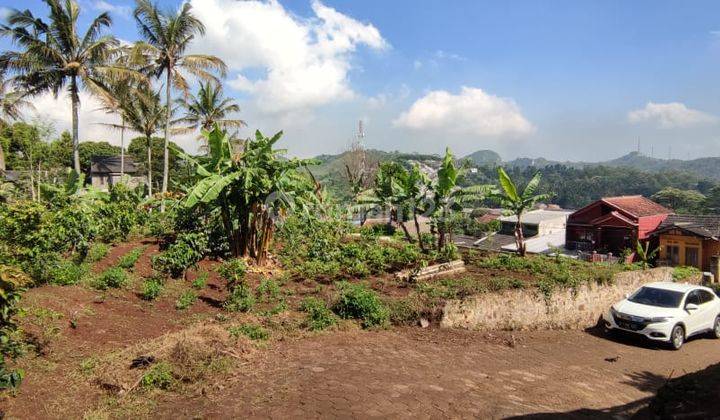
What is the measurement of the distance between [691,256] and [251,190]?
30.5m

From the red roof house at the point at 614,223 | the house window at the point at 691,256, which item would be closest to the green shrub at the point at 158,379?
the red roof house at the point at 614,223

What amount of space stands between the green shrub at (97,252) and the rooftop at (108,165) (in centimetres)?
4200

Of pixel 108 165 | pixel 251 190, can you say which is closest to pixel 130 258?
pixel 251 190

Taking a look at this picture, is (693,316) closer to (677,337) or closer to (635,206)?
(677,337)

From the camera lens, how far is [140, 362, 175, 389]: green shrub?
5680 mm

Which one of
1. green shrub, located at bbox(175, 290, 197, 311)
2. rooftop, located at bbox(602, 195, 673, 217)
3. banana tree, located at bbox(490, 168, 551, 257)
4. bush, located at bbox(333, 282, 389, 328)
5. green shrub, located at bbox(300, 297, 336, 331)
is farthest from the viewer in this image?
rooftop, located at bbox(602, 195, 673, 217)

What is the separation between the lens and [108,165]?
161ft

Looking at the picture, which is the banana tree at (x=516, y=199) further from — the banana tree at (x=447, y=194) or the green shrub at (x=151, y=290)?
the green shrub at (x=151, y=290)

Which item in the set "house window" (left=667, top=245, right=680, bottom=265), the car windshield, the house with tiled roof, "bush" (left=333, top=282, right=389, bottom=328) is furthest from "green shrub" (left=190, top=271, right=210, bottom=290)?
"house window" (left=667, top=245, right=680, bottom=265)

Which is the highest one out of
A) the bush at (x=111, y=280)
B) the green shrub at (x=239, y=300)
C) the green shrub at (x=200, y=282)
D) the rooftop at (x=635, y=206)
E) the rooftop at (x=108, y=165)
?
the rooftop at (x=108, y=165)

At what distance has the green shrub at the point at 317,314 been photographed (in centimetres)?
848

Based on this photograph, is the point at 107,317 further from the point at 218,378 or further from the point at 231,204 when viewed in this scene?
the point at 231,204

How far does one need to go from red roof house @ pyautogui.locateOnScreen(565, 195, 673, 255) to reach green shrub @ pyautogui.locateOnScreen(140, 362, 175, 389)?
3332 cm

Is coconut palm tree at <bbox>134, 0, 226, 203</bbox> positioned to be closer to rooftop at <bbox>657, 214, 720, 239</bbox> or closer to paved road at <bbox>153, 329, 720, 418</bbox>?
paved road at <bbox>153, 329, 720, 418</bbox>
